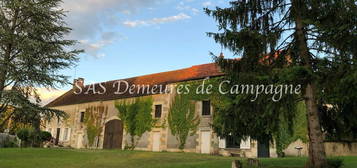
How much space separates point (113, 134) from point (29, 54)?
54.4 ft

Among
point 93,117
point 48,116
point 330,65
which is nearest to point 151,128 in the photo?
point 93,117

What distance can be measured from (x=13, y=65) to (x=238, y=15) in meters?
10.6

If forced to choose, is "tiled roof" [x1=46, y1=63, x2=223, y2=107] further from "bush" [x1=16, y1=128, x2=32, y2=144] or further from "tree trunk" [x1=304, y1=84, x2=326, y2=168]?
"tree trunk" [x1=304, y1=84, x2=326, y2=168]

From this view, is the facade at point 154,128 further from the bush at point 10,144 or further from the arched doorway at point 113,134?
the bush at point 10,144

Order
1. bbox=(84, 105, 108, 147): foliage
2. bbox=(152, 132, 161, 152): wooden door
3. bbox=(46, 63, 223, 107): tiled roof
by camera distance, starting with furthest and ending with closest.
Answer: bbox=(84, 105, 108, 147): foliage
bbox=(152, 132, 161, 152): wooden door
bbox=(46, 63, 223, 107): tiled roof

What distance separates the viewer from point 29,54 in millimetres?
14789

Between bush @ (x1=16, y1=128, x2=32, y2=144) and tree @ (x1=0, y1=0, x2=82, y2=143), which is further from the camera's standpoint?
bush @ (x1=16, y1=128, x2=32, y2=144)

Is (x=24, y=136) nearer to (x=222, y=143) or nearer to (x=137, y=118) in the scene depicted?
(x=137, y=118)

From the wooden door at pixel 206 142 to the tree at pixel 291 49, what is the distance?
A: 13040 millimetres

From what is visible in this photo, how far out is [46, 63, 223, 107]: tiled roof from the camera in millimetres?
26125

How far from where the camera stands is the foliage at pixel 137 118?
27.6 meters

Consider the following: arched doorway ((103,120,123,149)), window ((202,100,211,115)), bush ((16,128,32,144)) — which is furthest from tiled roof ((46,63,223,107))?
bush ((16,128,32,144))

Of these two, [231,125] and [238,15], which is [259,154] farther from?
[238,15]

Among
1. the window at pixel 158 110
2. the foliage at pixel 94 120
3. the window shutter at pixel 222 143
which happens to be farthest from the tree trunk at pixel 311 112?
the foliage at pixel 94 120
